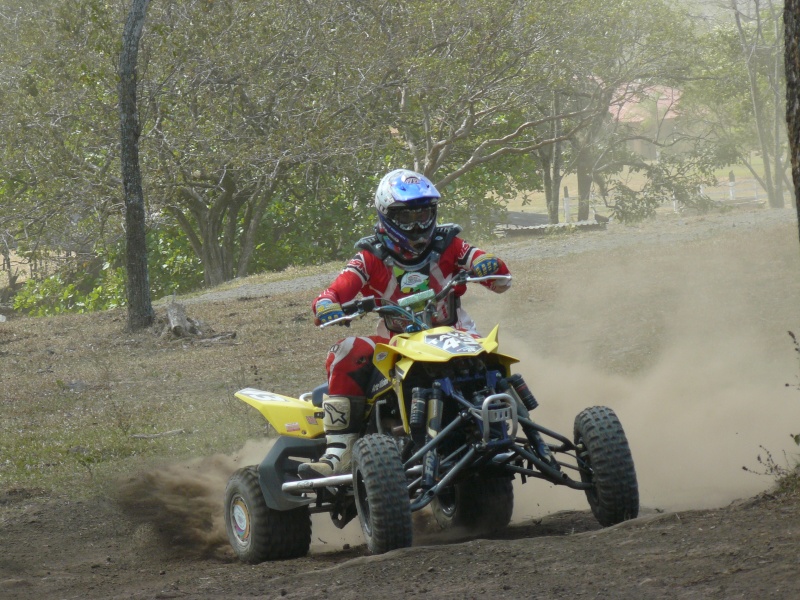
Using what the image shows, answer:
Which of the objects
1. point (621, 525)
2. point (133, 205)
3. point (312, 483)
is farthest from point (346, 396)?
point (133, 205)

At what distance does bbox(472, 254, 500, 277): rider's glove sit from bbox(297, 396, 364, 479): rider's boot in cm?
106

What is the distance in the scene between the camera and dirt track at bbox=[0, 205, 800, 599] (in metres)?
4.81

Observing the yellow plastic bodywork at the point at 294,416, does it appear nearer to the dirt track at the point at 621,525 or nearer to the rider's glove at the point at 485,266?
the dirt track at the point at 621,525

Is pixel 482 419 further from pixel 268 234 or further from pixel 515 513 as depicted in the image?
pixel 268 234

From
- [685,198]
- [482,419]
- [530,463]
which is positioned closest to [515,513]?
[530,463]

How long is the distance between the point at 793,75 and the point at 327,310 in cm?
281

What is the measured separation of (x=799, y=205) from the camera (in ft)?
18.4

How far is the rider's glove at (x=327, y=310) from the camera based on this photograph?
6547 millimetres

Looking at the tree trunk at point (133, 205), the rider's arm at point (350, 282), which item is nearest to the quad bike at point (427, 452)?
the rider's arm at point (350, 282)

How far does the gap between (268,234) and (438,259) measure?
2685 cm

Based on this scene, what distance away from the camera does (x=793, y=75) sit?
5.51 meters

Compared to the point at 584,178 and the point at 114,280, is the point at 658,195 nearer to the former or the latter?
the point at 584,178

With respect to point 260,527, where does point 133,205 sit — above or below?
above

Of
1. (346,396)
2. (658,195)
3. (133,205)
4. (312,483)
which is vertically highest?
(133,205)
